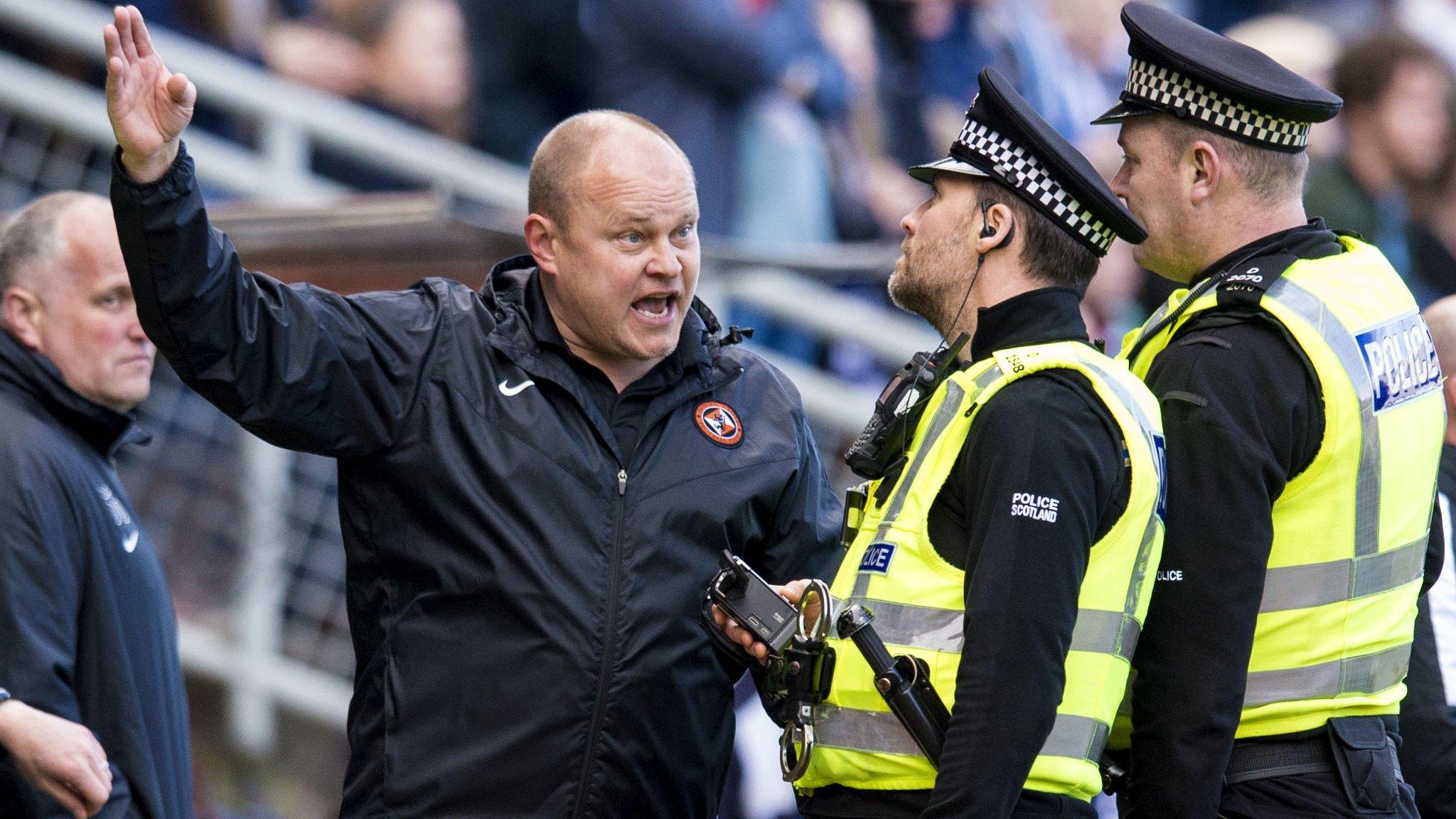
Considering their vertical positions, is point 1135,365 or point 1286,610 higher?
point 1135,365

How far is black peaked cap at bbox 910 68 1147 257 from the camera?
273 cm

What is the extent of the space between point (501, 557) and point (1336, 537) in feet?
4.76

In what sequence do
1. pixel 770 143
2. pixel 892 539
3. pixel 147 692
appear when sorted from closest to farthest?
pixel 892 539 → pixel 147 692 → pixel 770 143

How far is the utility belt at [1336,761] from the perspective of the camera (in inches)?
108

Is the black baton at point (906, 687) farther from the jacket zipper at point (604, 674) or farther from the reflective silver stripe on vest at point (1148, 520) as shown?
the jacket zipper at point (604, 674)

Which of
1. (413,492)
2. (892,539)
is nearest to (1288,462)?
(892,539)

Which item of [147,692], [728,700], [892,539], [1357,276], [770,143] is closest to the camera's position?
[892,539]

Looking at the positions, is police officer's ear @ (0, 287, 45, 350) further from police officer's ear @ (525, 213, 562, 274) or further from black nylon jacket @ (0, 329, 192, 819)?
police officer's ear @ (525, 213, 562, 274)

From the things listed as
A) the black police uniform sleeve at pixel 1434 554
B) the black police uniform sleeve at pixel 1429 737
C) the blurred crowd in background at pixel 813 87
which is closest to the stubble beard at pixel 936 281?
the black police uniform sleeve at pixel 1434 554

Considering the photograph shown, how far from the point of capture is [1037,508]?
2.49 metres

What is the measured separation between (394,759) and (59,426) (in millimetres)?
1164

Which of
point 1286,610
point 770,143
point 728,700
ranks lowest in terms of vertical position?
point 728,700

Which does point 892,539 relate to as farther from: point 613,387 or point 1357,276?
point 1357,276

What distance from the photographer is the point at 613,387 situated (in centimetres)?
319
